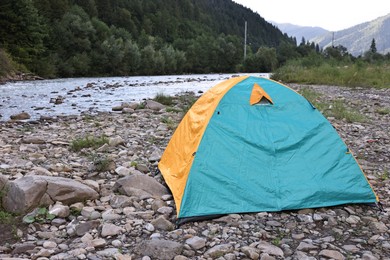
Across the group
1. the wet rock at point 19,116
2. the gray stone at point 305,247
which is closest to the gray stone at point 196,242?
the gray stone at point 305,247

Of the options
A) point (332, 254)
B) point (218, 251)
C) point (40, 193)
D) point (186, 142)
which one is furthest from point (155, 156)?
point (332, 254)

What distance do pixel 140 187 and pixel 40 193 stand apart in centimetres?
128

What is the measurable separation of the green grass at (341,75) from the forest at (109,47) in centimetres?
162

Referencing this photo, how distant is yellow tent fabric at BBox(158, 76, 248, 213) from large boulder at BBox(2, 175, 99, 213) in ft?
3.65

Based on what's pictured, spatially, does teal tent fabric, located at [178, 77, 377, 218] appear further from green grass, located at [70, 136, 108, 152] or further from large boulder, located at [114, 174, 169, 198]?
green grass, located at [70, 136, 108, 152]

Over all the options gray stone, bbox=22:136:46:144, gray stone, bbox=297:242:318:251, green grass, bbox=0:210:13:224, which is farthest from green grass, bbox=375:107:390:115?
green grass, bbox=0:210:13:224

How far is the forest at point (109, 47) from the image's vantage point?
39469 millimetres

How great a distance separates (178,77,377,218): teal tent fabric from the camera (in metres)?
4.44

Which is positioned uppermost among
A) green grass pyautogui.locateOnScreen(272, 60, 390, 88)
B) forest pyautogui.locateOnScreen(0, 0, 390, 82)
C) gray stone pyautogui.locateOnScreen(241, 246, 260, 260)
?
forest pyautogui.locateOnScreen(0, 0, 390, 82)

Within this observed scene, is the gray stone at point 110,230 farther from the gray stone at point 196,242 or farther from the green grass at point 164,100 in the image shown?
the green grass at point 164,100

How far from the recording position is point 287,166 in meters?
4.73

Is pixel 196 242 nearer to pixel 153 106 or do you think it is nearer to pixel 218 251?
pixel 218 251

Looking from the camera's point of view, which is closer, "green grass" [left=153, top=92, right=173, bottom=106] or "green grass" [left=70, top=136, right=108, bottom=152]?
"green grass" [left=70, top=136, right=108, bottom=152]

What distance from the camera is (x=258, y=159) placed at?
4.75 meters
